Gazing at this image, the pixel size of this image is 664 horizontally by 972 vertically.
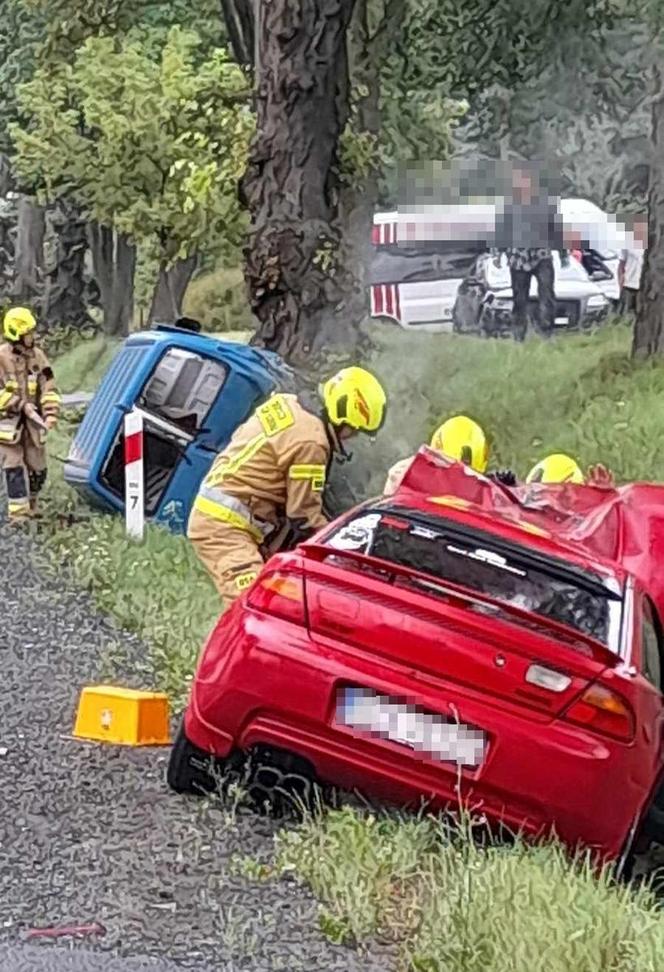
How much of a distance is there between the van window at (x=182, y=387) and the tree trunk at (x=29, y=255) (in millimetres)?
25340

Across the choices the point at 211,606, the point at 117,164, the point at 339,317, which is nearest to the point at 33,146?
the point at 117,164

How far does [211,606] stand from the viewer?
33.3ft

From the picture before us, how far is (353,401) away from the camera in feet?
28.0

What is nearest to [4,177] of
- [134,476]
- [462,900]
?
[134,476]

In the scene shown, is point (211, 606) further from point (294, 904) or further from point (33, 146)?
point (33, 146)

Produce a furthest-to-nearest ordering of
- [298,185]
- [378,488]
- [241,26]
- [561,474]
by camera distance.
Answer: [241,26]
[298,185]
[378,488]
[561,474]

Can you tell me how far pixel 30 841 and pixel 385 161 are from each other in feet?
41.1

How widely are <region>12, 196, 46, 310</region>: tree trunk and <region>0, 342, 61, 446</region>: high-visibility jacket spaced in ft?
81.1

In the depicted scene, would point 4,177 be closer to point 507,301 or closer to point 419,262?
point 507,301

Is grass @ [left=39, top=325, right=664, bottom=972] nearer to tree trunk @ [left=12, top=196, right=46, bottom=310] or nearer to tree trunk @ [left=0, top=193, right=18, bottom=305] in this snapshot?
tree trunk @ [left=12, top=196, right=46, bottom=310]

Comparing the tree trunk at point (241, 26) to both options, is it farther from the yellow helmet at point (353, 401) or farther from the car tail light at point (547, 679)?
the car tail light at point (547, 679)

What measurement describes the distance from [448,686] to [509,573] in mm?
606

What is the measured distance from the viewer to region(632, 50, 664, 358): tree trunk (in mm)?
17703

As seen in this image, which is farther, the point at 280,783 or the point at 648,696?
the point at 280,783
